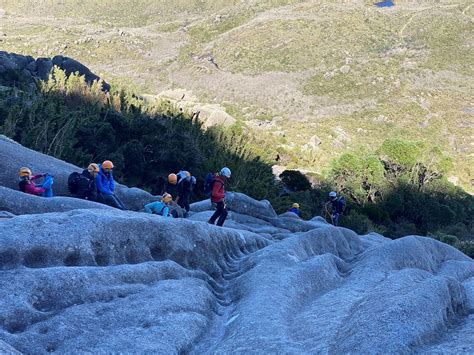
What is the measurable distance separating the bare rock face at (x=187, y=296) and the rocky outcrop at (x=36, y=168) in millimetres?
5318

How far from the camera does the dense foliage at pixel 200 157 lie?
20938mm

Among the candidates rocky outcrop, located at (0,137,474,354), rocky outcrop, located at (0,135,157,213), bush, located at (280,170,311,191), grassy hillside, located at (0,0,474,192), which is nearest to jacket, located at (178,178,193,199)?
rocky outcrop, located at (0,135,157,213)

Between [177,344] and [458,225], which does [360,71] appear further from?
[177,344]

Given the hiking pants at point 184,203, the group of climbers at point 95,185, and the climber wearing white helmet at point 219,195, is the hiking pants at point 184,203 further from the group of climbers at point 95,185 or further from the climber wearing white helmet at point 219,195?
the group of climbers at point 95,185

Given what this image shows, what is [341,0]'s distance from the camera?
120 meters

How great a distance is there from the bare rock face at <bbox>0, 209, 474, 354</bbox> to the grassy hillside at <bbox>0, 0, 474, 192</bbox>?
4906cm

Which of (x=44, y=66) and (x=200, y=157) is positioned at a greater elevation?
(x=44, y=66)

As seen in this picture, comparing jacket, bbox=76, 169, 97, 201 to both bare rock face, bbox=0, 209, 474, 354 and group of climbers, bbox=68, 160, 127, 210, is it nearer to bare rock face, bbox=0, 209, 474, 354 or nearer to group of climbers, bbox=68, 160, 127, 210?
group of climbers, bbox=68, 160, 127, 210

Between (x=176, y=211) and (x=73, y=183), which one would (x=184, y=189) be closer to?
(x=176, y=211)

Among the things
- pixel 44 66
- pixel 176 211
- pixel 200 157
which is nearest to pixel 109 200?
pixel 176 211

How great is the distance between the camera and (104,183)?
1303 centimetres

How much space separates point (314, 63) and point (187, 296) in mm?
92838

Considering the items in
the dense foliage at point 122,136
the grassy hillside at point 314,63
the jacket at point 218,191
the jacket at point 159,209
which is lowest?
the grassy hillside at point 314,63

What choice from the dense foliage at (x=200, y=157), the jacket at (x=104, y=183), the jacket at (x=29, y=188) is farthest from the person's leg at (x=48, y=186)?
the dense foliage at (x=200, y=157)
